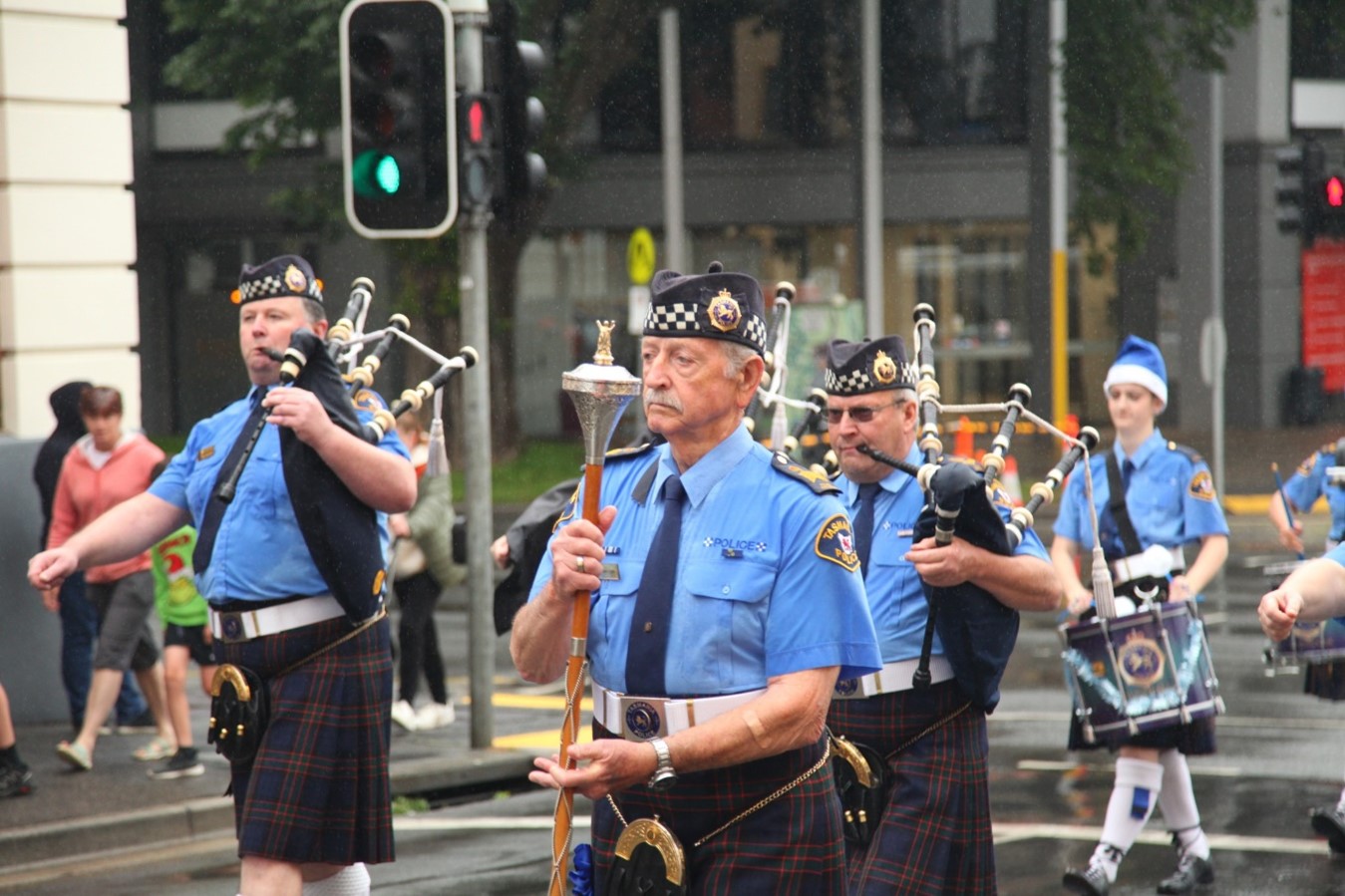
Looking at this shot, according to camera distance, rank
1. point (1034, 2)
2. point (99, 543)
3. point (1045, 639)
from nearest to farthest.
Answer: point (99, 543)
point (1045, 639)
point (1034, 2)

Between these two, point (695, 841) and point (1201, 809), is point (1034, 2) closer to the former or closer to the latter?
point (1201, 809)

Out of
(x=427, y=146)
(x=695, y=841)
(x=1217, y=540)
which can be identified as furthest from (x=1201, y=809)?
(x=695, y=841)

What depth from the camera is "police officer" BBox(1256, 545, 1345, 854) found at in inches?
168

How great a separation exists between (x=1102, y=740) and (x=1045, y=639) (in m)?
6.68

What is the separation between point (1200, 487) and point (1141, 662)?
1.04 m

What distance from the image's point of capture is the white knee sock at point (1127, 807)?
7.03m

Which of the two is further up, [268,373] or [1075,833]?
[268,373]

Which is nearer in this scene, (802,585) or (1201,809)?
(802,585)

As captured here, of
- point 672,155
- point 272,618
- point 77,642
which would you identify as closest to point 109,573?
point 77,642

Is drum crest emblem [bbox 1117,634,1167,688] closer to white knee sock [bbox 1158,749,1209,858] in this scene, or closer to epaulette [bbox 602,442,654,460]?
white knee sock [bbox 1158,749,1209,858]

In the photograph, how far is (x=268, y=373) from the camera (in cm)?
554

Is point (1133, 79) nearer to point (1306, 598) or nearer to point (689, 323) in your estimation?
point (1306, 598)

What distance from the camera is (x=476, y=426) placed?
30.8ft

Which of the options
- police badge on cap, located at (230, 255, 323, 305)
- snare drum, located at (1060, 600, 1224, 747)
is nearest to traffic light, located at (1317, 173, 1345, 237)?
snare drum, located at (1060, 600, 1224, 747)
